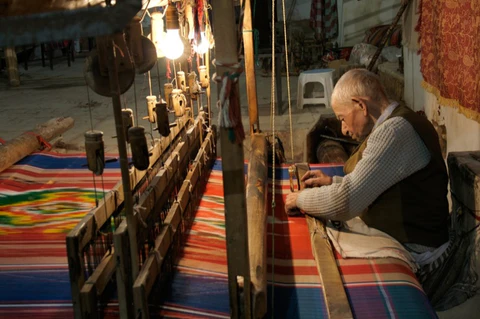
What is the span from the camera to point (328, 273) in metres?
2.41

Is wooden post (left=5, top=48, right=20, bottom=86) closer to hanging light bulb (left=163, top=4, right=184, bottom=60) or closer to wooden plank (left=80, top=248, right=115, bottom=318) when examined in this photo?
hanging light bulb (left=163, top=4, right=184, bottom=60)

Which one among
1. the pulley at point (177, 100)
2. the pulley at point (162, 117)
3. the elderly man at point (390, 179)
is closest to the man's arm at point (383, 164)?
the elderly man at point (390, 179)

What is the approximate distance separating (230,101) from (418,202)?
1.36 meters

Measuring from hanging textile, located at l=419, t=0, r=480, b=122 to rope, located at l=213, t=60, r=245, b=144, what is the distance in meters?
3.03

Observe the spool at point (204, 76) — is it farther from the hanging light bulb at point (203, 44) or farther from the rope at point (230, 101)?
the rope at point (230, 101)

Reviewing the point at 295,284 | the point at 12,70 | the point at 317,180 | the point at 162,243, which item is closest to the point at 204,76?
the point at 317,180

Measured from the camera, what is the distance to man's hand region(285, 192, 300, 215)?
306 centimetres

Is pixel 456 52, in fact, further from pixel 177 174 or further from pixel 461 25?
pixel 177 174

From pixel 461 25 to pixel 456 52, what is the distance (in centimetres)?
28

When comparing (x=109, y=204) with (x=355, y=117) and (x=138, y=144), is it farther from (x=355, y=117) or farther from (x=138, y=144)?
(x=355, y=117)

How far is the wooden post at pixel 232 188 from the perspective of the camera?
67.7 inches

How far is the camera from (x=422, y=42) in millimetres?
6293

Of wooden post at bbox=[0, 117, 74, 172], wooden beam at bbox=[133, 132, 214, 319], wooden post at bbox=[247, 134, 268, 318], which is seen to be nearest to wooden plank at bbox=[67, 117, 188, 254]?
wooden beam at bbox=[133, 132, 214, 319]

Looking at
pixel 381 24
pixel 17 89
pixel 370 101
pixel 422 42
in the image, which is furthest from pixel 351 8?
pixel 370 101
